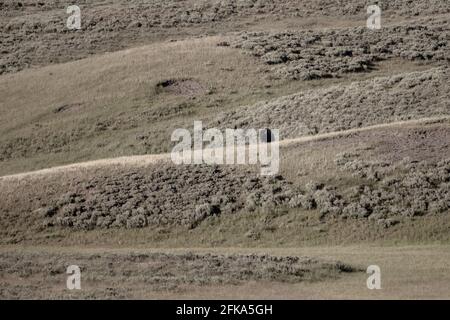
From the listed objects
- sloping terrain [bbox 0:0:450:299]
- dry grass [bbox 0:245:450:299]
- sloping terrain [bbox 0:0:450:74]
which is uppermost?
sloping terrain [bbox 0:0:450:74]

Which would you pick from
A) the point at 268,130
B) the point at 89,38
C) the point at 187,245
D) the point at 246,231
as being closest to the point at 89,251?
the point at 187,245

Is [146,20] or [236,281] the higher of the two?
[146,20]

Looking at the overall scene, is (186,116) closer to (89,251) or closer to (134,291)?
(89,251)

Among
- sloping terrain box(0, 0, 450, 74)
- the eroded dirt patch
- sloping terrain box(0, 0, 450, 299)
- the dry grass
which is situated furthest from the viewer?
sloping terrain box(0, 0, 450, 74)

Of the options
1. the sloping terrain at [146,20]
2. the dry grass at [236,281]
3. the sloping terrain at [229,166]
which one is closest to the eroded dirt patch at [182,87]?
the sloping terrain at [229,166]

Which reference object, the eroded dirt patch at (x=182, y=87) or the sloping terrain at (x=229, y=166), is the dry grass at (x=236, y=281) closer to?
the sloping terrain at (x=229, y=166)

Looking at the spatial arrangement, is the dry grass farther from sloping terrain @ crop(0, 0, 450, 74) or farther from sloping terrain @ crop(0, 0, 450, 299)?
sloping terrain @ crop(0, 0, 450, 74)

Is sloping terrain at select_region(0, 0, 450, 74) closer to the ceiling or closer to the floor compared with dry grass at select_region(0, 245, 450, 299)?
closer to the ceiling

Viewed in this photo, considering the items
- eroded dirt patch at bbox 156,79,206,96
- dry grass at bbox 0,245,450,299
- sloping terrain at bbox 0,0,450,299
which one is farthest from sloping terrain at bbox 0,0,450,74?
dry grass at bbox 0,245,450,299

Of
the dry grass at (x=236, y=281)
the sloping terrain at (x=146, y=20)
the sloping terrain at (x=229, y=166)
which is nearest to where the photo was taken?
the dry grass at (x=236, y=281)

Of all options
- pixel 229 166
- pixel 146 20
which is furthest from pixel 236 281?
pixel 146 20

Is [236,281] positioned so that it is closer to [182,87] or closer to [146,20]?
[182,87]

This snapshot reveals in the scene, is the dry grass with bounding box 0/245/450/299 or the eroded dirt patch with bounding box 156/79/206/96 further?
the eroded dirt patch with bounding box 156/79/206/96
